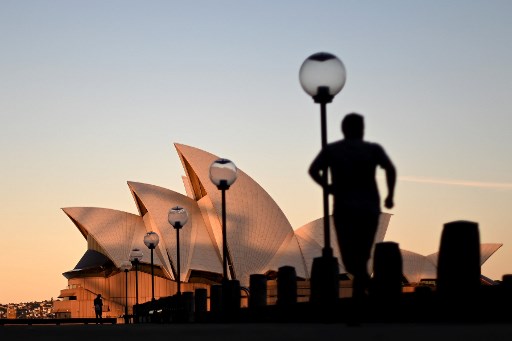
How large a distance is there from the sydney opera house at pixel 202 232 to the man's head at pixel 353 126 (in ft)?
196

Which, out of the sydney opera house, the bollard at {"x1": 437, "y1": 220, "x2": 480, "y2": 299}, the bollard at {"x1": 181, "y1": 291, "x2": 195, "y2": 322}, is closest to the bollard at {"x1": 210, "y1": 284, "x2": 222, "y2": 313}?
the bollard at {"x1": 181, "y1": 291, "x2": 195, "y2": 322}

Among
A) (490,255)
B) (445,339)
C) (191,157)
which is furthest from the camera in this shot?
(490,255)

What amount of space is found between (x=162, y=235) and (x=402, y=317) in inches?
2441

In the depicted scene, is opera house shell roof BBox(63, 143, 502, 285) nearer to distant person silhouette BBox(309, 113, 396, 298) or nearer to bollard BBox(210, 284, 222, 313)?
bollard BBox(210, 284, 222, 313)

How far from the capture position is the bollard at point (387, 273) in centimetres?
1109

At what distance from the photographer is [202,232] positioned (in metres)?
75.1

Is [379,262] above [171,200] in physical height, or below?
below

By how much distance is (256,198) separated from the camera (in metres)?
73.8

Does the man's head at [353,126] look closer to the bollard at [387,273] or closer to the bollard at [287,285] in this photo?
the bollard at [387,273]

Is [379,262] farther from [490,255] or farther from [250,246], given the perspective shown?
[490,255]

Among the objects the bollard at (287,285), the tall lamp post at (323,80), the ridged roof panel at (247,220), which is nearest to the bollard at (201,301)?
the bollard at (287,285)

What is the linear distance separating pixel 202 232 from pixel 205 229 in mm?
354

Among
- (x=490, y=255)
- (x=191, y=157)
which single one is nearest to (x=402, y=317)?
(x=191, y=157)

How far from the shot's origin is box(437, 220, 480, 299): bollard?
10.3 m
